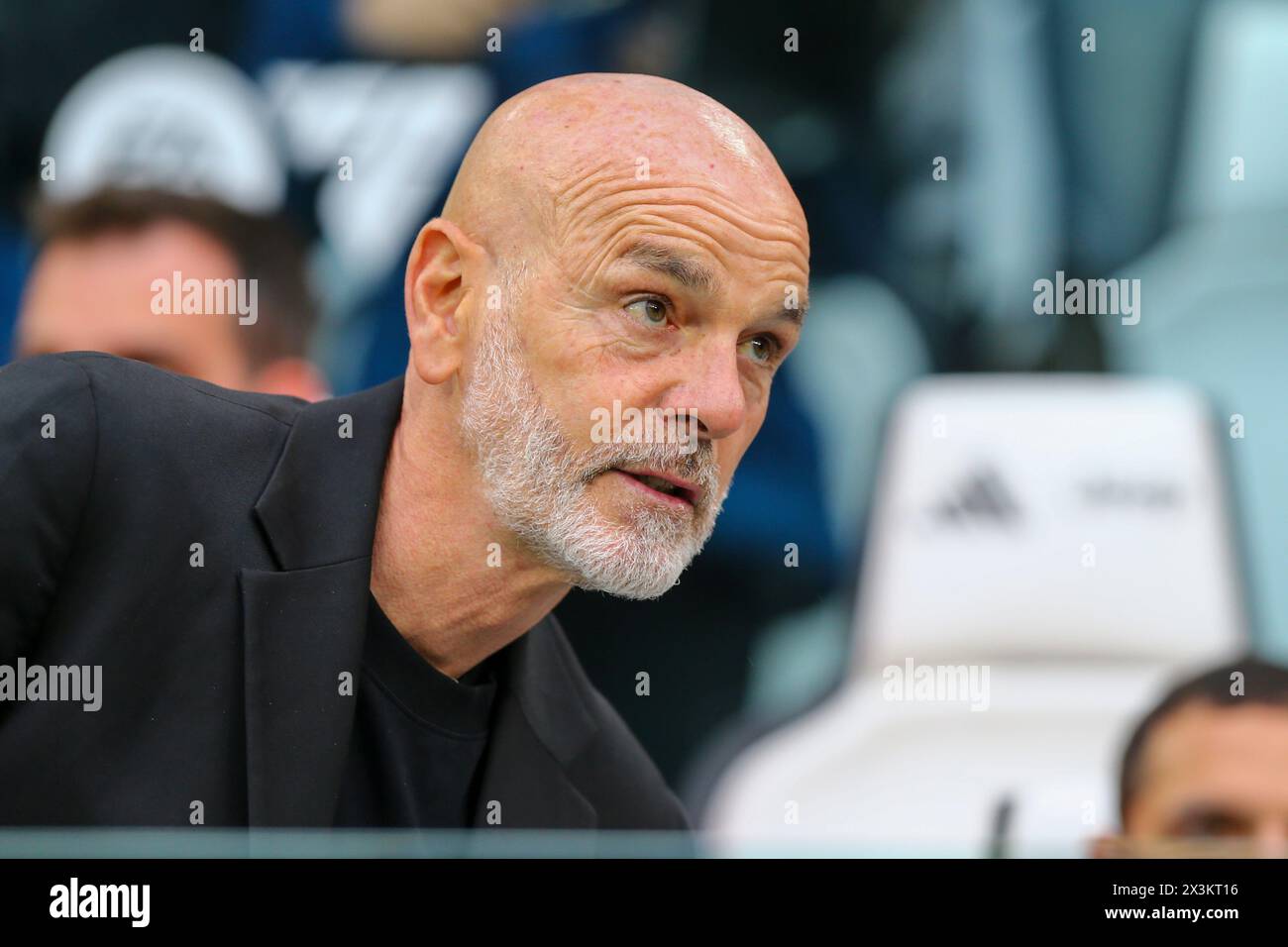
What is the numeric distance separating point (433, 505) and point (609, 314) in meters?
0.29

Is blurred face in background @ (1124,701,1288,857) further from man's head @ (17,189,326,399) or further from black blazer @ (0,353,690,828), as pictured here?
man's head @ (17,189,326,399)

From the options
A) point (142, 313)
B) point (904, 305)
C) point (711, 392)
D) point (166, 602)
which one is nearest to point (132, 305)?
point (142, 313)

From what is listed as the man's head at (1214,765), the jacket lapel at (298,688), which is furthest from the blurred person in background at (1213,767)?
the jacket lapel at (298,688)

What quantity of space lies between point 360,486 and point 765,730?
1.87 metres

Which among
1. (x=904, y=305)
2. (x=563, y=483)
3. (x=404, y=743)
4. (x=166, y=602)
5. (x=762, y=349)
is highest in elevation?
(x=904, y=305)

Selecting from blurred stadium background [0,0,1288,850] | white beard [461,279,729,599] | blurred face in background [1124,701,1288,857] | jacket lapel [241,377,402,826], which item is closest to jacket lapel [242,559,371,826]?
jacket lapel [241,377,402,826]

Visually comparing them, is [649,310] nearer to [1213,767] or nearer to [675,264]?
[675,264]

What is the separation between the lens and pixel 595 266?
1.77 metres

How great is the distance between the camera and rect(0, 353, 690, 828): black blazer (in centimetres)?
156

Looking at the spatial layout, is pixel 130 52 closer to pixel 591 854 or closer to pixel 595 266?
pixel 595 266

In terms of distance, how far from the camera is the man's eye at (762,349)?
1.77m

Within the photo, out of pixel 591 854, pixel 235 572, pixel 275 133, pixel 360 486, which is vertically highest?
pixel 275 133

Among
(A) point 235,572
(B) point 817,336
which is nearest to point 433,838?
(A) point 235,572

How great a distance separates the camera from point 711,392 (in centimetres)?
168
